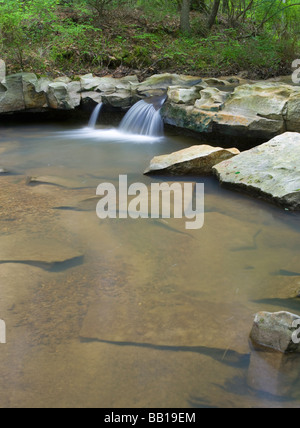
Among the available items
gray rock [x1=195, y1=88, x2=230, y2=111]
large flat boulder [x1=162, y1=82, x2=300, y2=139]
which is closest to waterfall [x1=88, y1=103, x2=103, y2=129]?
large flat boulder [x1=162, y1=82, x2=300, y2=139]

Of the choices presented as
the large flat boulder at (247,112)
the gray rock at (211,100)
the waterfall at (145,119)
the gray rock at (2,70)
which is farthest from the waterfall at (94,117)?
the gray rock at (211,100)

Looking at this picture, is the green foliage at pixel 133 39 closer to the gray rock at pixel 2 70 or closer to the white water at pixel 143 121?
the gray rock at pixel 2 70

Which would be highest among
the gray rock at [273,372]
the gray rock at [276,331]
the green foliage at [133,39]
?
the green foliage at [133,39]

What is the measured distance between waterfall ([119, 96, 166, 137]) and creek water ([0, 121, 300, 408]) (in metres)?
3.57

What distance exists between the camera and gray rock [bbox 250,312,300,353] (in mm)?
2355

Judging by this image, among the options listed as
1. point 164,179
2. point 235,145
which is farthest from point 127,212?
point 235,145

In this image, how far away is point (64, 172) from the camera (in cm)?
593

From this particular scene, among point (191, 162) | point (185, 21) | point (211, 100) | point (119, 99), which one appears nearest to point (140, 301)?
point (191, 162)

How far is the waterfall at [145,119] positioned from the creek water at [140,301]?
3.57 metres

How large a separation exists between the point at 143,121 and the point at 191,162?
3252mm

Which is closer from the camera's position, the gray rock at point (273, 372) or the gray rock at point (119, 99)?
the gray rock at point (273, 372)

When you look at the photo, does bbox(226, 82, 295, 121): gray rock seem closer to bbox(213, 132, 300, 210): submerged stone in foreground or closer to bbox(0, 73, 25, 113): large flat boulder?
bbox(213, 132, 300, 210): submerged stone in foreground

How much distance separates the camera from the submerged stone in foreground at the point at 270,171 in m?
4.61

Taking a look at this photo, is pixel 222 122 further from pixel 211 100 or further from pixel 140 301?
pixel 140 301
